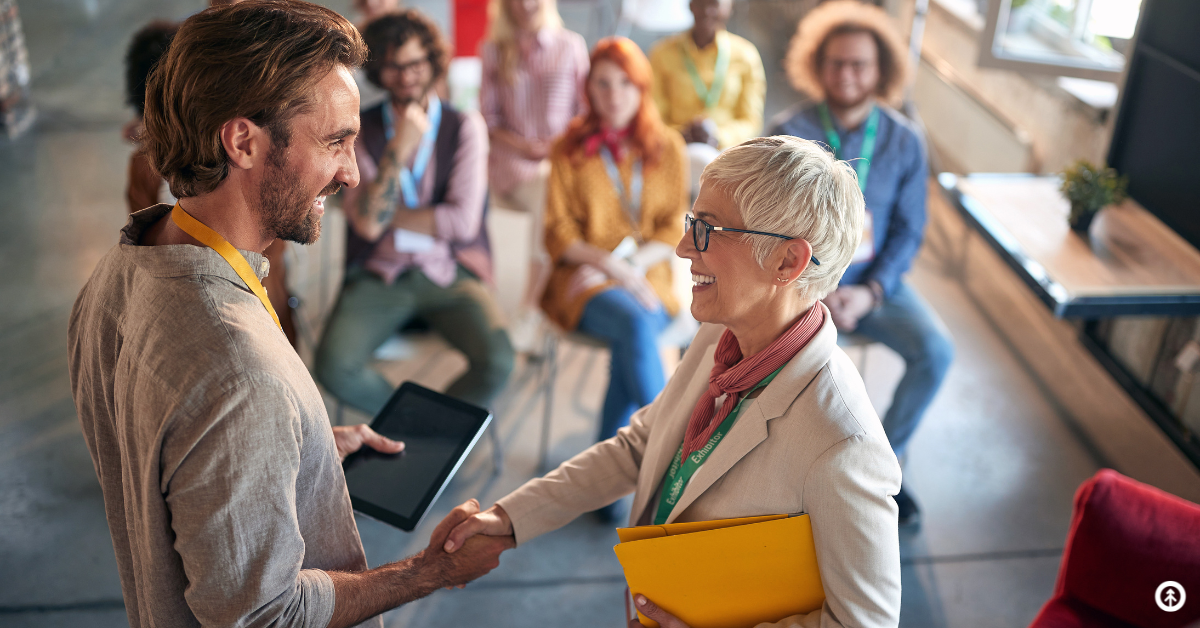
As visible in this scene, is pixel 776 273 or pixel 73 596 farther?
pixel 73 596

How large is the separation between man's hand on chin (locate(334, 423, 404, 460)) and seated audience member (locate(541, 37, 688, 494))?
137cm

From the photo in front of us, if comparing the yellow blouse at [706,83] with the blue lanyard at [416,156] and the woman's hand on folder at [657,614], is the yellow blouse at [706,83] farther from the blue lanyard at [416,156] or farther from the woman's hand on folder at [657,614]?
the woman's hand on folder at [657,614]

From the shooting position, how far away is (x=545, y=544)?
2.91 metres

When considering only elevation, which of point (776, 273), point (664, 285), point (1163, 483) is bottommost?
point (1163, 483)

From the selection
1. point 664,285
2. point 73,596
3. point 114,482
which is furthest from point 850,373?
point 73,596

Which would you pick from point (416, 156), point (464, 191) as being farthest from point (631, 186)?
point (416, 156)

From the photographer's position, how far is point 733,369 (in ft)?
4.87

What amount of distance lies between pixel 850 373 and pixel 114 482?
3.83 feet

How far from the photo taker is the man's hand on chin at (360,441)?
1688mm

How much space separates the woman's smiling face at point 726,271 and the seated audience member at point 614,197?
1495mm

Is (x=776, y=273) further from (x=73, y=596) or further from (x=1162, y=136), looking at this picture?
(x=1162, y=136)

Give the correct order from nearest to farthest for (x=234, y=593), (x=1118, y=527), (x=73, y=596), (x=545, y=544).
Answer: (x=234, y=593)
(x=1118, y=527)
(x=73, y=596)
(x=545, y=544)

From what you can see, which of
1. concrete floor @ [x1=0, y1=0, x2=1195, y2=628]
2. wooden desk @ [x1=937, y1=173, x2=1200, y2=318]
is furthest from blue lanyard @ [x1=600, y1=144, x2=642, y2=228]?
wooden desk @ [x1=937, y1=173, x2=1200, y2=318]

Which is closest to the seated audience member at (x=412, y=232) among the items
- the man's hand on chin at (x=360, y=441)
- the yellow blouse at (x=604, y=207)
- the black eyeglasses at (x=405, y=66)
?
the black eyeglasses at (x=405, y=66)
